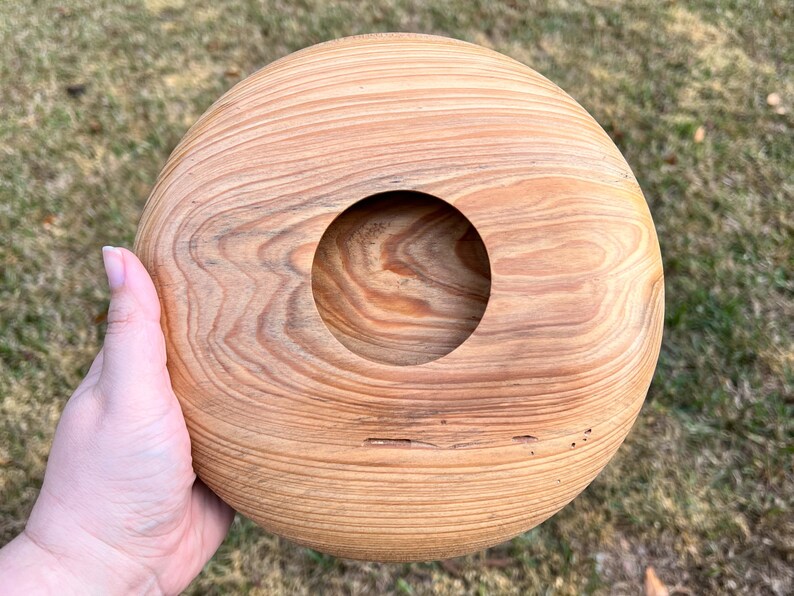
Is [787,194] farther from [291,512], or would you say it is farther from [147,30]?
[147,30]

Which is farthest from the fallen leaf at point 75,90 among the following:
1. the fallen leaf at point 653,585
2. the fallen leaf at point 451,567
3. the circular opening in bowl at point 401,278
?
the fallen leaf at point 653,585

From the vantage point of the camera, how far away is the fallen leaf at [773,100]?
310cm

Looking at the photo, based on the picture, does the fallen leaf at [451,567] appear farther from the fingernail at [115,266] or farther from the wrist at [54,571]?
the fingernail at [115,266]

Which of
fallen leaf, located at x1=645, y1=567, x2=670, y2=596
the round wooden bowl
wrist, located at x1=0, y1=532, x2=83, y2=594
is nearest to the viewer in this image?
the round wooden bowl

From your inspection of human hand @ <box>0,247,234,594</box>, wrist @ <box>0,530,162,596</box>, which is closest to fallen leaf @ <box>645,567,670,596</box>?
human hand @ <box>0,247,234,594</box>

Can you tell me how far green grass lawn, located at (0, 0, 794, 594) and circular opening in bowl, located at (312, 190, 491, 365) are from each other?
3.83 ft

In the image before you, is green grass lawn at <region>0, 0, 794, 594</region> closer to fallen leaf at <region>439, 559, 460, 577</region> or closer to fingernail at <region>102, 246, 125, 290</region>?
fallen leaf at <region>439, 559, 460, 577</region>

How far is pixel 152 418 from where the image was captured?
143cm

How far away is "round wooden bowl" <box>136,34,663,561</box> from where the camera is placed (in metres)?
1.33

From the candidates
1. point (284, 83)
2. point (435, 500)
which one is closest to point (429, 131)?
point (284, 83)

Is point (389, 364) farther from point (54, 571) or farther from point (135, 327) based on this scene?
point (54, 571)

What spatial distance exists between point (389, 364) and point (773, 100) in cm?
277

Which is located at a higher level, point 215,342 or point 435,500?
point 215,342

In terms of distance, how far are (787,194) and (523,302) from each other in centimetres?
221
